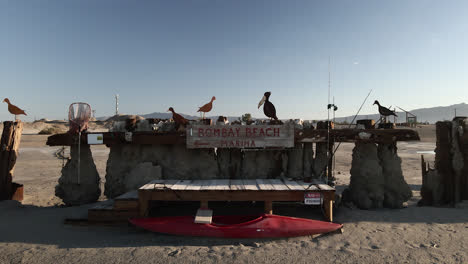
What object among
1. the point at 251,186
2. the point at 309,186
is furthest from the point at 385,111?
the point at 251,186

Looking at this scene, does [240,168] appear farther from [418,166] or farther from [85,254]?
[418,166]

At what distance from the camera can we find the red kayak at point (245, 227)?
178 inches

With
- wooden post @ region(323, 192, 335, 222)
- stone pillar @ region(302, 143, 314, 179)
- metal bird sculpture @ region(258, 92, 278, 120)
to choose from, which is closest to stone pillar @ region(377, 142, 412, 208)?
stone pillar @ region(302, 143, 314, 179)

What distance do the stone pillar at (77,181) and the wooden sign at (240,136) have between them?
9.37 ft

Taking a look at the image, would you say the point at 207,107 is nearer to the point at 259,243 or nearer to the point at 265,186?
the point at 265,186

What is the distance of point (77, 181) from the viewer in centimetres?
657

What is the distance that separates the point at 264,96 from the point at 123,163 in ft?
12.6

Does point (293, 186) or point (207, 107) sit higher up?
point (207, 107)

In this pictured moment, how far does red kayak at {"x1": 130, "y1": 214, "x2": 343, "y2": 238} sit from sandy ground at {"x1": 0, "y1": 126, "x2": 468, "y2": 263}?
0.36ft

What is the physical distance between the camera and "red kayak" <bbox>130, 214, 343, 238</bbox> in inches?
178

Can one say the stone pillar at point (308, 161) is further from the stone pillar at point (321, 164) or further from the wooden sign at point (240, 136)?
the wooden sign at point (240, 136)

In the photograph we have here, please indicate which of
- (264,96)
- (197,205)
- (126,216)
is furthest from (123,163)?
(264,96)

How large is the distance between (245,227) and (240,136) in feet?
6.85

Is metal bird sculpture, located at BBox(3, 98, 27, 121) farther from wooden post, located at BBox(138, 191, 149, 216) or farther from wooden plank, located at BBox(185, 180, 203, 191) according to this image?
wooden plank, located at BBox(185, 180, 203, 191)
